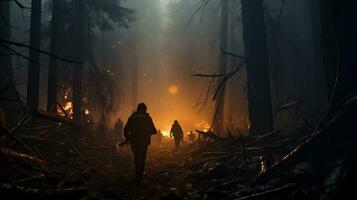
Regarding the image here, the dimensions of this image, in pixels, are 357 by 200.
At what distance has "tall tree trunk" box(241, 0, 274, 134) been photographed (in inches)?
480

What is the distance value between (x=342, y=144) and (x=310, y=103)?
16857 millimetres

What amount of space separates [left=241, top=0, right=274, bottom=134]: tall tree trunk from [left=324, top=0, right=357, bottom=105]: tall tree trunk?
4.99 m

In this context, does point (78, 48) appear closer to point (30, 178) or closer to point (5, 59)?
point (5, 59)

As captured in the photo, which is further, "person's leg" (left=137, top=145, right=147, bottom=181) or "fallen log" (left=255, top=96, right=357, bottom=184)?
"person's leg" (left=137, top=145, right=147, bottom=181)

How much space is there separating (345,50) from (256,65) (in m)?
5.21

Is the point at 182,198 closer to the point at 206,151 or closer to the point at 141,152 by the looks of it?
the point at 141,152

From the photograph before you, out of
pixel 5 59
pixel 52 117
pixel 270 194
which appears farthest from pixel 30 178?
pixel 5 59

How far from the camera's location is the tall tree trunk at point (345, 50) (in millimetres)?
7023

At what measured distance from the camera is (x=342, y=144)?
6.66 m

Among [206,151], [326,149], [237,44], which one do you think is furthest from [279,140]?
[237,44]

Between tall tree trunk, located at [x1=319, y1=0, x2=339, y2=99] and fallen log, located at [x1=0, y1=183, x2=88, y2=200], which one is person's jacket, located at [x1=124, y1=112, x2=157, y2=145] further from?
tall tree trunk, located at [x1=319, y1=0, x2=339, y2=99]

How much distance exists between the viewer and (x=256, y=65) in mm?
12250

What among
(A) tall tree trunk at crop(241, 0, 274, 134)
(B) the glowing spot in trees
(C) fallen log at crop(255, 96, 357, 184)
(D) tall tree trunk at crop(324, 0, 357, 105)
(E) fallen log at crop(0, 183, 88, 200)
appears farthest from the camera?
(B) the glowing spot in trees

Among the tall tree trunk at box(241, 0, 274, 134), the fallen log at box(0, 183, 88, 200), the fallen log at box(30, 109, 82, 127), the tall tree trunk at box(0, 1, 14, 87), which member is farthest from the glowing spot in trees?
the fallen log at box(0, 183, 88, 200)
